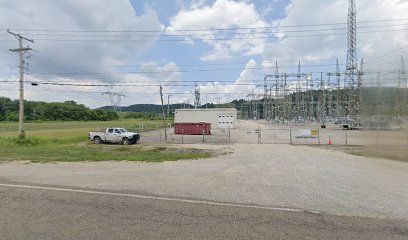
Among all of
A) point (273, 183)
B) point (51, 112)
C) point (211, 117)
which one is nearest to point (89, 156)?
point (273, 183)

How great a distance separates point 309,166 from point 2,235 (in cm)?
→ 1118

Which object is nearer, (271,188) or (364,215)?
(364,215)

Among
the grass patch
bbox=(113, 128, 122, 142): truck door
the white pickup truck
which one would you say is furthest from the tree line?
the grass patch

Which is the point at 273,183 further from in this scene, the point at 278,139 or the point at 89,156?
the point at 278,139

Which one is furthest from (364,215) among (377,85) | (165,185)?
(165,185)

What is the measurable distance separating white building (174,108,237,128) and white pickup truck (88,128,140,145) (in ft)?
91.4

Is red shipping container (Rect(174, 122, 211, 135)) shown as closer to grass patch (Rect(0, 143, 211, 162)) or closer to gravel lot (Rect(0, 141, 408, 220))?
grass patch (Rect(0, 143, 211, 162))

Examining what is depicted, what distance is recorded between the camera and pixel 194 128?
41281mm

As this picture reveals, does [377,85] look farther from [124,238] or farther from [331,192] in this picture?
[124,238]

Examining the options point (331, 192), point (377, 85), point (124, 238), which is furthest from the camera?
point (331, 192)

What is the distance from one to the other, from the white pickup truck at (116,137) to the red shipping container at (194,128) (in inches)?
442

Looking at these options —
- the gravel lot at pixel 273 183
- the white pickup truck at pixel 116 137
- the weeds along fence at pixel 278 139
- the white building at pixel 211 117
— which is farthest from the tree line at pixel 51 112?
the gravel lot at pixel 273 183

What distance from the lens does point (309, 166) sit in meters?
12.9

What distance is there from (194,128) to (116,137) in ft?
42.6
